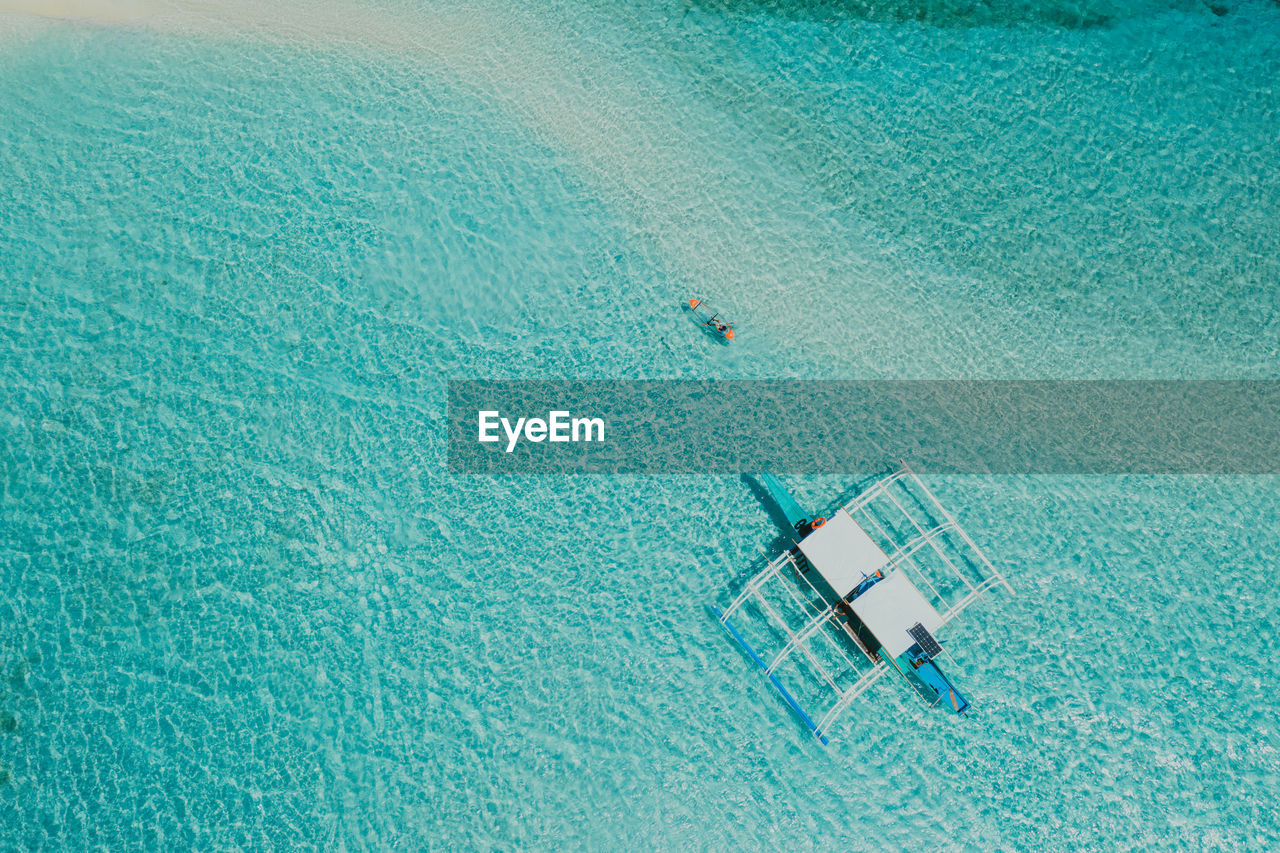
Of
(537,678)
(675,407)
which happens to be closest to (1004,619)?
(675,407)

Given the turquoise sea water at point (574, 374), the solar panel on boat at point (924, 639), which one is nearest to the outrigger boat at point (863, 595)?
the solar panel on boat at point (924, 639)

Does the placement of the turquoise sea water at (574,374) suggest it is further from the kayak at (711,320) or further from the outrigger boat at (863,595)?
the outrigger boat at (863,595)

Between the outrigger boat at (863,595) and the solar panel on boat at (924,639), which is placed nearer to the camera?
the solar panel on boat at (924,639)

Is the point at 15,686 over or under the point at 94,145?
under

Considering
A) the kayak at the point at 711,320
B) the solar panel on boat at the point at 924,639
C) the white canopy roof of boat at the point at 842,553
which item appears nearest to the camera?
the solar panel on boat at the point at 924,639

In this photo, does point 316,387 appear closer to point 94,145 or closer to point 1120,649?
point 94,145

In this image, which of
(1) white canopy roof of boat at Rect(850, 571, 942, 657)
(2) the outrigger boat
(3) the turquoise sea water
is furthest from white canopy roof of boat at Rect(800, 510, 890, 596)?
(3) the turquoise sea water

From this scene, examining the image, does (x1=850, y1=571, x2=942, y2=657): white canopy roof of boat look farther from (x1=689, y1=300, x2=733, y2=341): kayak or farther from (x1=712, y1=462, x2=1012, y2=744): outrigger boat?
(x1=689, y1=300, x2=733, y2=341): kayak
